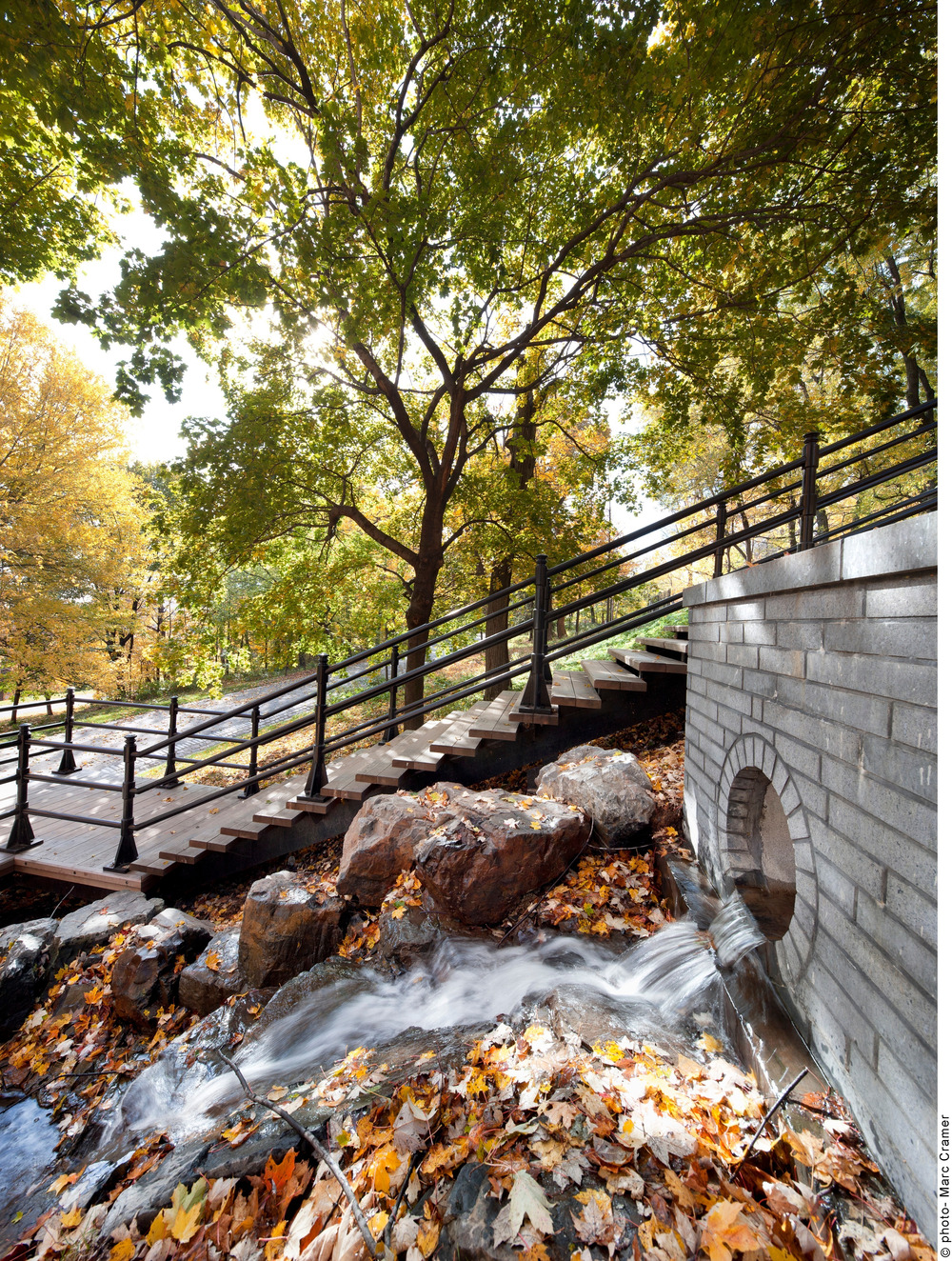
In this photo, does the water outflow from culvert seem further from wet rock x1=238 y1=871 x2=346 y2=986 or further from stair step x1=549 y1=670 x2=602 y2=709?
stair step x1=549 y1=670 x2=602 y2=709

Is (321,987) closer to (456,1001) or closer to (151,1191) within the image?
(456,1001)

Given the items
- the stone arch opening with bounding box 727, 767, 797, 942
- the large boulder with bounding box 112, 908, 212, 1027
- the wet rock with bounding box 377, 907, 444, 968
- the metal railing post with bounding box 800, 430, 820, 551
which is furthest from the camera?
the large boulder with bounding box 112, 908, 212, 1027

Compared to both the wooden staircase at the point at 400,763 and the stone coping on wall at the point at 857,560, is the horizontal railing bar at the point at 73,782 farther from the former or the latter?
the stone coping on wall at the point at 857,560

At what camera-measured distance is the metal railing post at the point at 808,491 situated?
301cm

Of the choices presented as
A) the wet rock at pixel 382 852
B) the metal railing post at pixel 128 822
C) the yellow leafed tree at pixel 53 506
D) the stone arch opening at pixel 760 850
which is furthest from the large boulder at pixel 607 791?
the yellow leafed tree at pixel 53 506

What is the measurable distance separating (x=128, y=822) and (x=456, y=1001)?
13.1 feet

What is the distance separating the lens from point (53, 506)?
1030 centimetres

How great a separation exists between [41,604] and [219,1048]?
11.0 meters

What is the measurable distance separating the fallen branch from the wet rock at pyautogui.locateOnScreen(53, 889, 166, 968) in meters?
2.67

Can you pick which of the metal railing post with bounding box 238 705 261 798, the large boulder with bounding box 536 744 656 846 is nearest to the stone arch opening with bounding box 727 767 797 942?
the large boulder with bounding box 536 744 656 846

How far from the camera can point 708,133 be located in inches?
230

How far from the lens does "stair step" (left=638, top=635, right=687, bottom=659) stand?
16.0 ft

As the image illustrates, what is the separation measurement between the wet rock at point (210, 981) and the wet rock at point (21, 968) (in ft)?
4.95

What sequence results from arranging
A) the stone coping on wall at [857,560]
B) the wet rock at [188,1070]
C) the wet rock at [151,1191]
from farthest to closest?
the wet rock at [188,1070]
the wet rock at [151,1191]
the stone coping on wall at [857,560]
